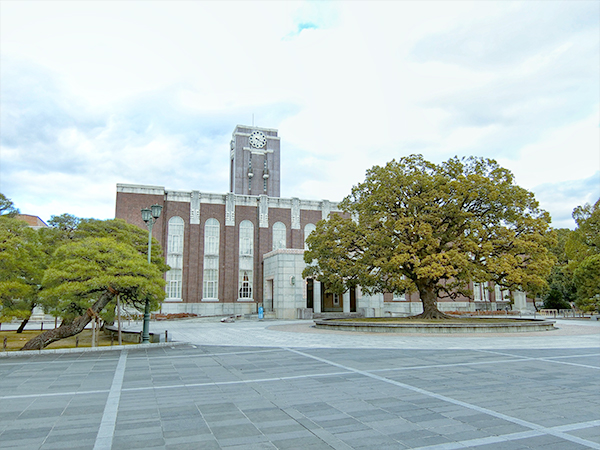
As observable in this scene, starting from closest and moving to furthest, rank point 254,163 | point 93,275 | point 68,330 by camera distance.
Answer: point 93,275
point 68,330
point 254,163

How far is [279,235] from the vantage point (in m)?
45.4

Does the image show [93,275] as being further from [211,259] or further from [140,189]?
[140,189]

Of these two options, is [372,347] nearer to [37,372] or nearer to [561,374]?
[561,374]

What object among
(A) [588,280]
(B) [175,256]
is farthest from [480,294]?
(B) [175,256]

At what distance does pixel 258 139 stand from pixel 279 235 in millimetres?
18729

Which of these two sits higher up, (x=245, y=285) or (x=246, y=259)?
(x=246, y=259)

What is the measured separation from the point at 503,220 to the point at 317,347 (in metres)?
14.7

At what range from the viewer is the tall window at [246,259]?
43.8 m

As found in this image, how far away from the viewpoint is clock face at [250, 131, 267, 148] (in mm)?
58562

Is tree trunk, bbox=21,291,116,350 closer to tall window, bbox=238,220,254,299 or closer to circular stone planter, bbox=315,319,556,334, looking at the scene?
circular stone planter, bbox=315,319,556,334

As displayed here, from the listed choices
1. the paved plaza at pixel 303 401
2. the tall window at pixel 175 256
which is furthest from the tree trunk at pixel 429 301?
the tall window at pixel 175 256

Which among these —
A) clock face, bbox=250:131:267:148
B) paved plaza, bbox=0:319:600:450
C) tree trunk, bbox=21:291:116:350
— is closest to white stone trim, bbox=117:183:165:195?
clock face, bbox=250:131:267:148

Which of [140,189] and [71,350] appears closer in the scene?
[71,350]

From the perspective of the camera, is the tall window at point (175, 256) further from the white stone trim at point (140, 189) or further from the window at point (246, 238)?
the window at point (246, 238)
